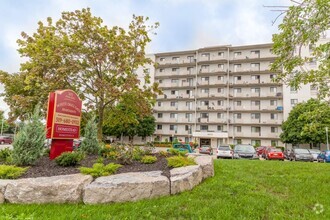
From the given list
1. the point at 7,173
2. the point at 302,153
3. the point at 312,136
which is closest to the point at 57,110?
the point at 7,173

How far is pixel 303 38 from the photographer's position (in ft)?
16.7

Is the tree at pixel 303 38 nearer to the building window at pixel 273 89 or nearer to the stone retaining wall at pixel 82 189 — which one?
the stone retaining wall at pixel 82 189

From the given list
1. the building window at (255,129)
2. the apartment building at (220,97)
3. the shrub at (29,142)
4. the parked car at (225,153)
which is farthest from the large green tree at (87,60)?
the building window at (255,129)

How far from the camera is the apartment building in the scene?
130 ft

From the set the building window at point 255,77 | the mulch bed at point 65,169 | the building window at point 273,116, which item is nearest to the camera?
the mulch bed at point 65,169

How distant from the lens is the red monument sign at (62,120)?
736 centimetres

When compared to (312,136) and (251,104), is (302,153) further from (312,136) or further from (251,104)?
(251,104)

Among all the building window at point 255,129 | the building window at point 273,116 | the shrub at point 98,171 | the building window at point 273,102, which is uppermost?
the building window at point 273,102

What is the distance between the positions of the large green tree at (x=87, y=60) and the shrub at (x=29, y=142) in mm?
4507

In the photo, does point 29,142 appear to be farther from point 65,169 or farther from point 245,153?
point 245,153

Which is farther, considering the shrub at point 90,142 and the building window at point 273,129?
the building window at point 273,129

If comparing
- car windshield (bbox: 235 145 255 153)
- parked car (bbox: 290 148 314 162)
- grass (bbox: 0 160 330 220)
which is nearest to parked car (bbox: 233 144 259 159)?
car windshield (bbox: 235 145 255 153)

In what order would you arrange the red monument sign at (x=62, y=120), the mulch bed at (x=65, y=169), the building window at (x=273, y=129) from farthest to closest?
1. the building window at (x=273, y=129)
2. the red monument sign at (x=62, y=120)
3. the mulch bed at (x=65, y=169)

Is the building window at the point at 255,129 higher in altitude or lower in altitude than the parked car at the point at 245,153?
higher
